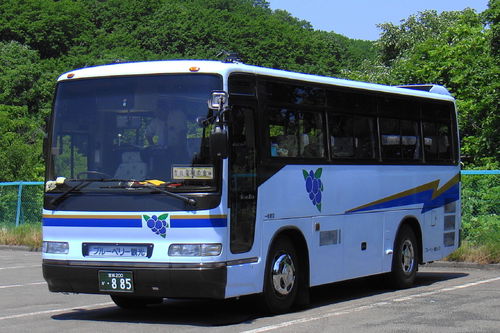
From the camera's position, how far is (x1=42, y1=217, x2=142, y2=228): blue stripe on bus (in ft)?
35.1

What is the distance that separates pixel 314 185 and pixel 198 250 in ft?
8.48

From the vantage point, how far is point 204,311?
12156mm

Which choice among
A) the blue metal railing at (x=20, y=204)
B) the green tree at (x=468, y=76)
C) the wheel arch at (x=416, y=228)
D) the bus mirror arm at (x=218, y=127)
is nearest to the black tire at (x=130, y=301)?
the bus mirror arm at (x=218, y=127)

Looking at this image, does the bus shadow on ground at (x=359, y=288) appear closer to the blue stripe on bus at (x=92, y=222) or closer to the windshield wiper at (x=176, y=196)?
the windshield wiper at (x=176, y=196)

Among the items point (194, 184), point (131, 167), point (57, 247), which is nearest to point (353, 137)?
point (194, 184)

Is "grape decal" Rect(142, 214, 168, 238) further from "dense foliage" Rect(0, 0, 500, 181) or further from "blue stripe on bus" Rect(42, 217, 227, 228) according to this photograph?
"dense foliage" Rect(0, 0, 500, 181)

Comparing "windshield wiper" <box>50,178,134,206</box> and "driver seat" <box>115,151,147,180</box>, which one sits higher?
"driver seat" <box>115,151,147,180</box>

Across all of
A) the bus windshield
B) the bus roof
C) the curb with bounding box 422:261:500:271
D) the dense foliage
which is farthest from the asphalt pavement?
the dense foliage

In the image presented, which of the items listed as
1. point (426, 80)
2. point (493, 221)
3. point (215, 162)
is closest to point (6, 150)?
point (426, 80)

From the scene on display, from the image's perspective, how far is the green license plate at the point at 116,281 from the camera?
34.8 feet

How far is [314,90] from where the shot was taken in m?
12.7

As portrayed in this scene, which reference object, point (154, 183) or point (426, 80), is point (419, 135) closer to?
point (154, 183)

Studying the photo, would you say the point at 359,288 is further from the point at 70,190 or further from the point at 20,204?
the point at 20,204

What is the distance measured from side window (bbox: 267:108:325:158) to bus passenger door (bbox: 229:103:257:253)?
0.49m
